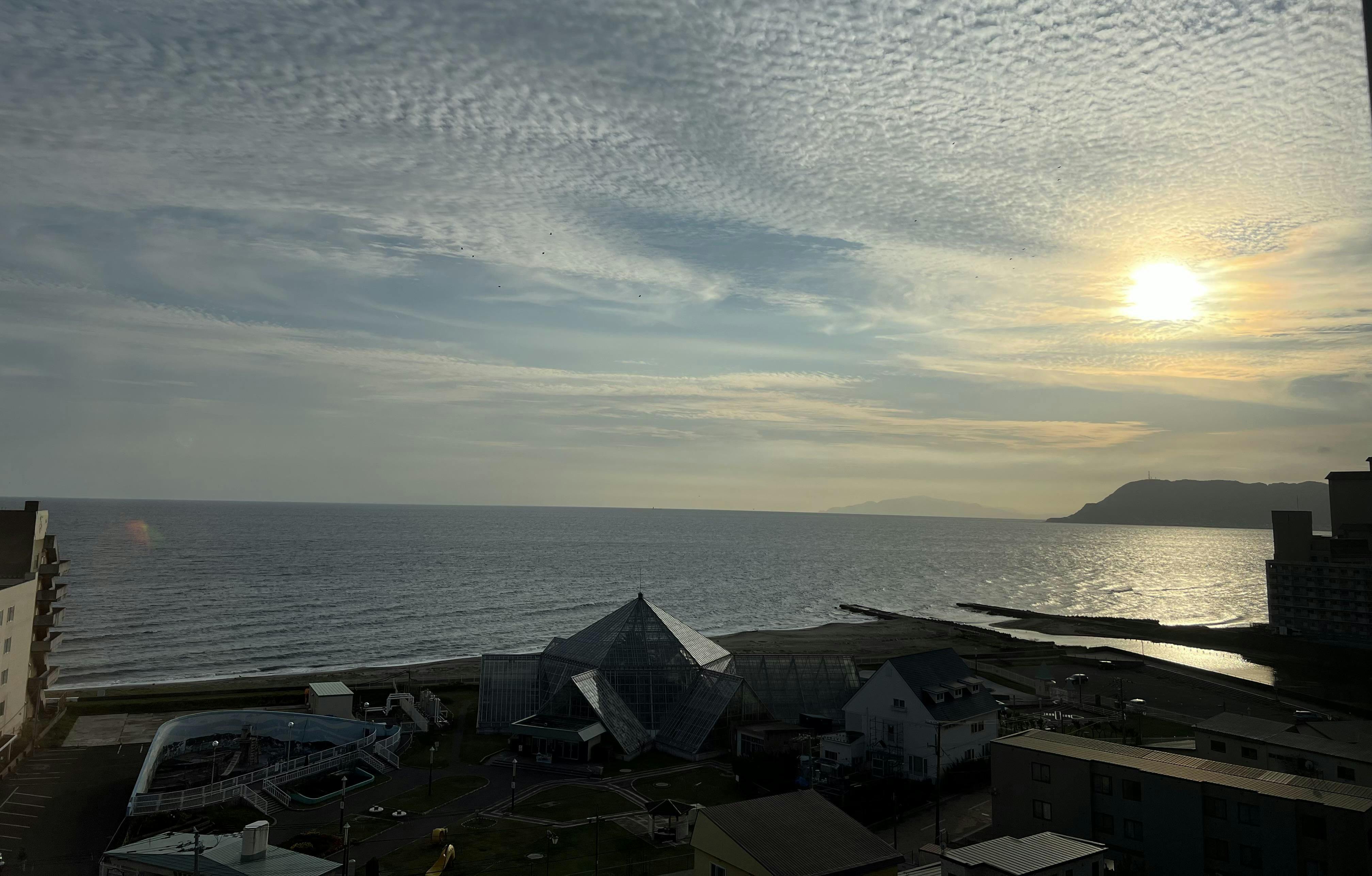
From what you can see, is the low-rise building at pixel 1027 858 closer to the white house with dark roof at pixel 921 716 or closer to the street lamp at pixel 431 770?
the white house with dark roof at pixel 921 716

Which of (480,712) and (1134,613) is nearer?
(480,712)

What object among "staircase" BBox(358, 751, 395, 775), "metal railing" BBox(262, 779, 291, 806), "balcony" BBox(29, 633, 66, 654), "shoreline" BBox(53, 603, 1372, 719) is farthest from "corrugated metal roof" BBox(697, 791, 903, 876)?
"balcony" BBox(29, 633, 66, 654)

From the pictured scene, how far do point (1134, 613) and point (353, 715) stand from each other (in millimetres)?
161835

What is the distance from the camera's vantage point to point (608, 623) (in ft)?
240

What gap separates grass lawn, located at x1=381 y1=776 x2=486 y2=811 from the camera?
1953 inches

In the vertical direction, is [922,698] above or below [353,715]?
above

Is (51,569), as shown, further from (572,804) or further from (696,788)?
(696,788)

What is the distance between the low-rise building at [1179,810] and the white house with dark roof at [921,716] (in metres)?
10.6

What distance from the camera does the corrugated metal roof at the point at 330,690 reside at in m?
68.8

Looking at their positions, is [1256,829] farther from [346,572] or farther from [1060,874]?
[346,572]

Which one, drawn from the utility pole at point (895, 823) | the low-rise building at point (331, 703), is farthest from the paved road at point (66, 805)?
the utility pole at point (895, 823)

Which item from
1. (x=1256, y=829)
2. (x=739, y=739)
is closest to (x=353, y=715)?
(x=739, y=739)

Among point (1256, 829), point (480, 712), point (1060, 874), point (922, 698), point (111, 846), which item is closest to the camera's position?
point (1060, 874)

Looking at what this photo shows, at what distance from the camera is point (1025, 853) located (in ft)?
110
